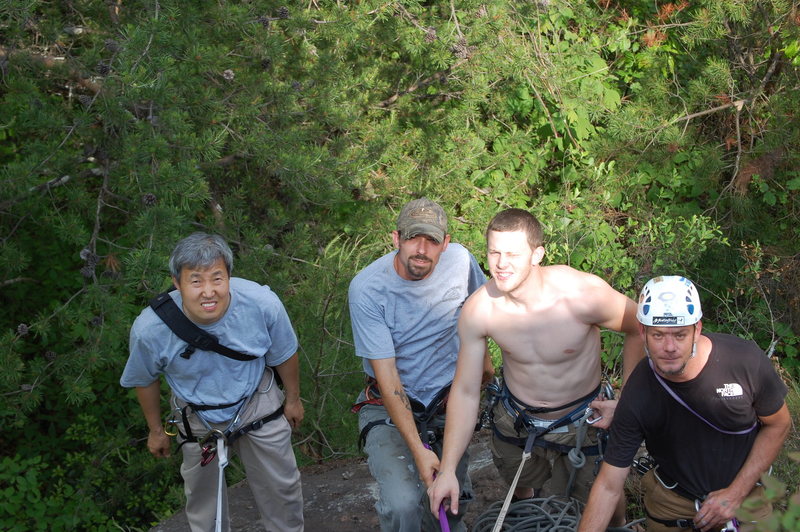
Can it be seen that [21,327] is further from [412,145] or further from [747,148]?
[747,148]

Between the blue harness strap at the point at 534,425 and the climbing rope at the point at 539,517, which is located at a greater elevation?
the blue harness strap at the point at 534,425

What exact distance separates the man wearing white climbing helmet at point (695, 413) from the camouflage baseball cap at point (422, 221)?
2.96 ft

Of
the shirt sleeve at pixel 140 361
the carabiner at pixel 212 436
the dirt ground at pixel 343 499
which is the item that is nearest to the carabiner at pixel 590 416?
the dirt ground at pixel 343 499

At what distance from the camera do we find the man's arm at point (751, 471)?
2.86 m

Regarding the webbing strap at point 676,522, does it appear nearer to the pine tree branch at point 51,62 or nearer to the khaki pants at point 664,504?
the khaki pants at point 664,504

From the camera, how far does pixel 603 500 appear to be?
2850 mm

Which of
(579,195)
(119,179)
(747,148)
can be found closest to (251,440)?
(119,179)

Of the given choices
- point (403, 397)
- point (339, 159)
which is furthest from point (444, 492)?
point (339, 159)

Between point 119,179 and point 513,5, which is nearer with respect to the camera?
point 119,179

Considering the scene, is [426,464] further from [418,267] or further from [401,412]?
[418,267]

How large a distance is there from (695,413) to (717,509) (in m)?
0.35

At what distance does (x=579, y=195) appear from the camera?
6609 millimetres

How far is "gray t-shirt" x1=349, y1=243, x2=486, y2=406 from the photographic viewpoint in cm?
357

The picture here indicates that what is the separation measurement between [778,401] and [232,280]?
2.22 metres
